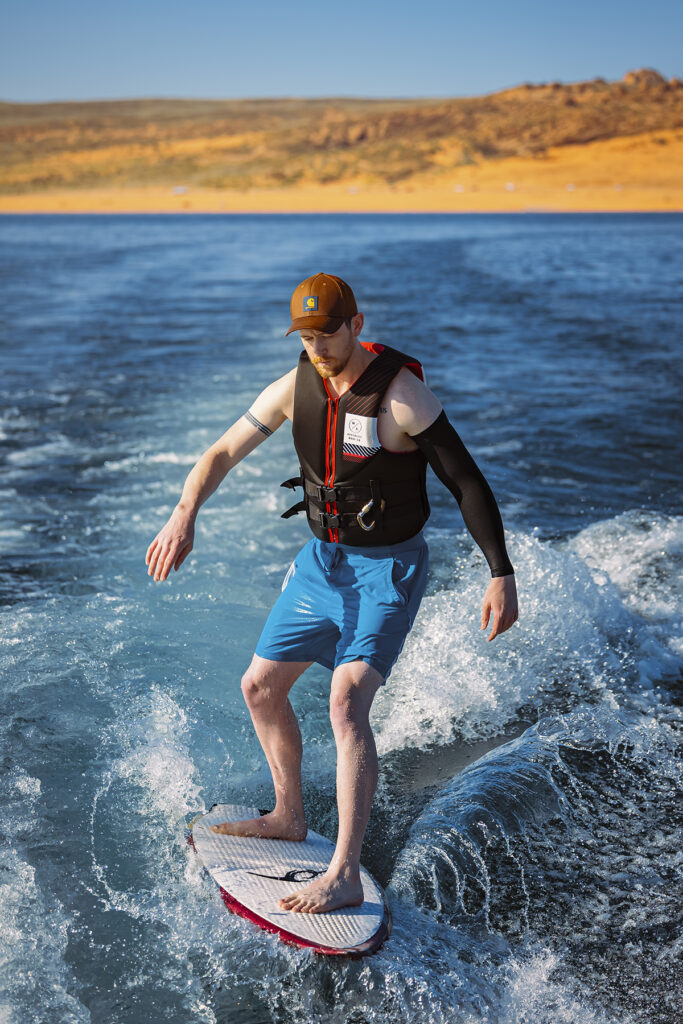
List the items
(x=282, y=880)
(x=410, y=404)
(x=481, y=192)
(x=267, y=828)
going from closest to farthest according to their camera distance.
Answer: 1. (x=410, y=404)
2. (x=282, y=880)
3. (x=267, y=828)
4. (x=481, y=192)

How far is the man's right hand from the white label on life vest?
0.61 m

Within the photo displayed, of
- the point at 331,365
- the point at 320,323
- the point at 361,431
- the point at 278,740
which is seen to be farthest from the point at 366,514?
the point at 278,740

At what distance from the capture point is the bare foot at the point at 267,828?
3410mm

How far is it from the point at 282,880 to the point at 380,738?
121cm

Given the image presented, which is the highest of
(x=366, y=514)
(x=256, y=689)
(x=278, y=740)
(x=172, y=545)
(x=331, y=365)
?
(x=331, y=365)

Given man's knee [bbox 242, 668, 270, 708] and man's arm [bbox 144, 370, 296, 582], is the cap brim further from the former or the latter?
man's knee [bbox 242, 668, 270, 708]

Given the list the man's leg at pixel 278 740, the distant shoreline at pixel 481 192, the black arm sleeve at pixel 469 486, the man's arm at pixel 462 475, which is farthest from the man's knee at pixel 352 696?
the distant shoreline at pixel 481 192

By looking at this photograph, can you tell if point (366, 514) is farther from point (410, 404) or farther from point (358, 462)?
point (410, 404)

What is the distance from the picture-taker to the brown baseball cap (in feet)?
9.45

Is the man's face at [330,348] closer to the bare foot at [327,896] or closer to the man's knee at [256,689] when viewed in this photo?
the man's knee at [256,689]

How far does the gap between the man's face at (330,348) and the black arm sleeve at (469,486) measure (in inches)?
13.0

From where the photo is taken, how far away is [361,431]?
3051mm

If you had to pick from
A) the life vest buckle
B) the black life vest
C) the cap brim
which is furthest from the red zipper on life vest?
the cap brim

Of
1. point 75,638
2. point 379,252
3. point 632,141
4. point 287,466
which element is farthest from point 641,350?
point 632,141
